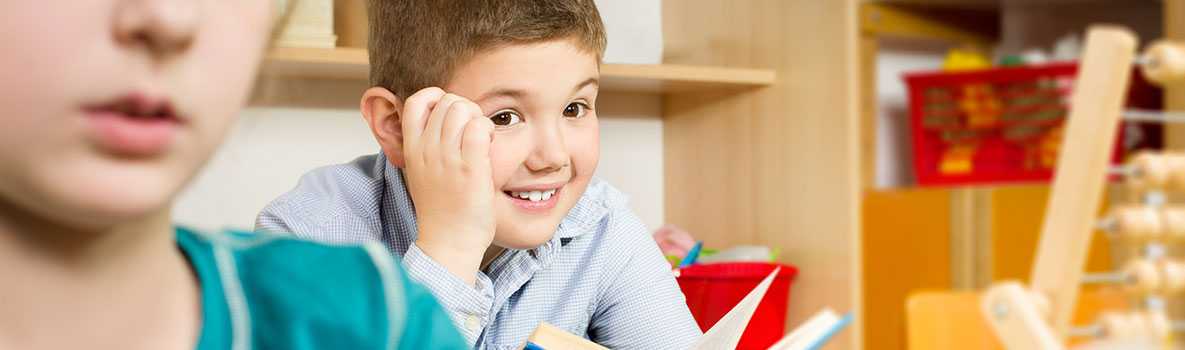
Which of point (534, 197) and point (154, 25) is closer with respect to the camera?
point (154, 25)

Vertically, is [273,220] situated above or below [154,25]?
below

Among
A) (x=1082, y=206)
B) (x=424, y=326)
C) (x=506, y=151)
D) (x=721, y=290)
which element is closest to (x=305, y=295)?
(x=424, y=326)

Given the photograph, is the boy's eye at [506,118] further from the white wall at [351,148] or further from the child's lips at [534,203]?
the white wall at [351,148]

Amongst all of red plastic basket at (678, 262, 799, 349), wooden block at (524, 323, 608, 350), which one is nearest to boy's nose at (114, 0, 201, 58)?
wooden block at (524, 323, 608, 350)

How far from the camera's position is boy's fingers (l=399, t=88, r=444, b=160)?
2.42ft

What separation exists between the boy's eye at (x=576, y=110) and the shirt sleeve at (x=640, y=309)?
0.48ft

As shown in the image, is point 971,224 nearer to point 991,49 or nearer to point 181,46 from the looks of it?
point 991,49

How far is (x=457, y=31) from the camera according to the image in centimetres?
88

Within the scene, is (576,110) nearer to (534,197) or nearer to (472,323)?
(534,197)

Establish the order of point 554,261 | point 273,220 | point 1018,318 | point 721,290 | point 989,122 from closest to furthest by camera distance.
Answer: point 1018,318
point 273,220
point 554,261
point 721,290
point 989,122

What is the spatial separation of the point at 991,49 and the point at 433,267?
1579mm

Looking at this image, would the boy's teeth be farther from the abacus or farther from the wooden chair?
the abacus

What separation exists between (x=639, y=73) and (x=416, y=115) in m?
0.60

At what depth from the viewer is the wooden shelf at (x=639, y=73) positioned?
1.14 m
